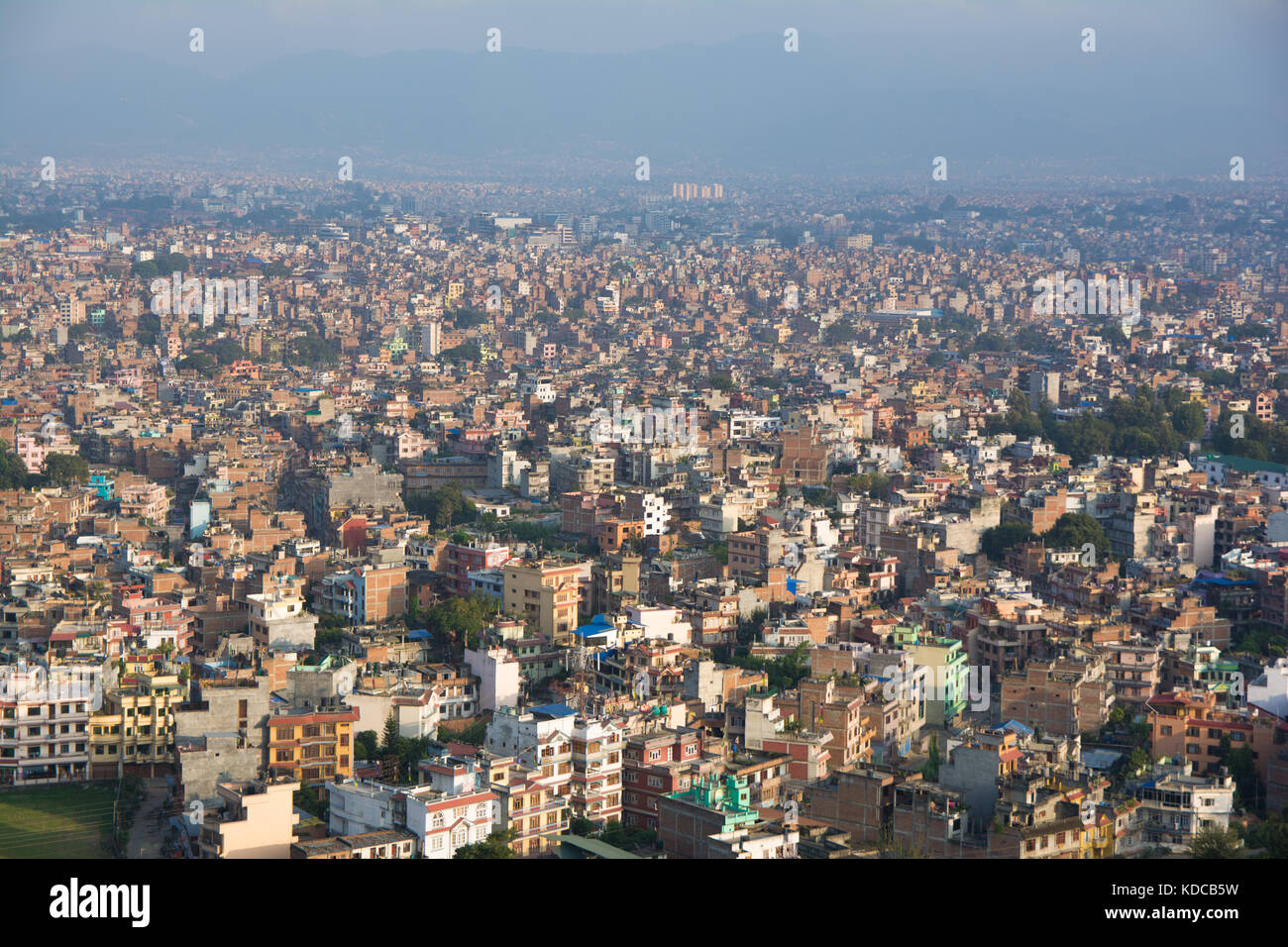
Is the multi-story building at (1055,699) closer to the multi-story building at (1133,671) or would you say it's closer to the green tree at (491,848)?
the multi-story building at (1133,671)

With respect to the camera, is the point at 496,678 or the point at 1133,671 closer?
the point at 496,678

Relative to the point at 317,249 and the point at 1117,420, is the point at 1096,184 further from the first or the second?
the point at 1117,420

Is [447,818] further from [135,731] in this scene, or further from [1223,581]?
[1223,581]

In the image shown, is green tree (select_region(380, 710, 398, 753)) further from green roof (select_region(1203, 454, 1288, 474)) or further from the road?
green roof (select_region(1203, 454, 1288, 474))

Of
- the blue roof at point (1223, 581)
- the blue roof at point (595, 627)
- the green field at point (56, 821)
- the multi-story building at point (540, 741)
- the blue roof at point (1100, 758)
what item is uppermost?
the multi-story building at point (540, 741)

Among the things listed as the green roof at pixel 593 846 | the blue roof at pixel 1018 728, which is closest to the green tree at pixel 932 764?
the blue roof at pixel 1018 728

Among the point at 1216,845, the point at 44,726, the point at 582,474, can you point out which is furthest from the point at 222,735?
the point at 582,474
